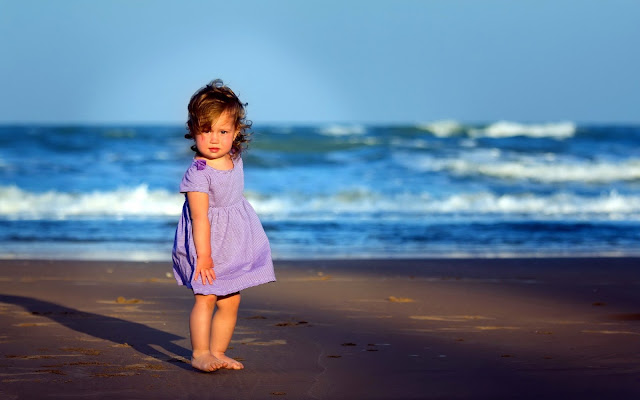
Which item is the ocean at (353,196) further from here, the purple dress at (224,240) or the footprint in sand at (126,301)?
the footprint in sand at (126,301)

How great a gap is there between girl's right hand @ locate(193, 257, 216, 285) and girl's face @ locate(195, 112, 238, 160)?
45 cm

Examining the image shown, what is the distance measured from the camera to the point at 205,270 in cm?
386

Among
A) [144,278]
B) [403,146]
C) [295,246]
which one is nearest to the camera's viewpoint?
[144,278]

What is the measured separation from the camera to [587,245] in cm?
1007

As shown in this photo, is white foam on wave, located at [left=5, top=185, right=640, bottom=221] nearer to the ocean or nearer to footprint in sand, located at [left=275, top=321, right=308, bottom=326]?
the ocean

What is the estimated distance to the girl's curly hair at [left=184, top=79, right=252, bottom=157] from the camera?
12.8ft

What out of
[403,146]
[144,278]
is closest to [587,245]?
[144,278]

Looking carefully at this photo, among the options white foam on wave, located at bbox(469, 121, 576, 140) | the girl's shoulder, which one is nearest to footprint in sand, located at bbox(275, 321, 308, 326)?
the girl's shoulder

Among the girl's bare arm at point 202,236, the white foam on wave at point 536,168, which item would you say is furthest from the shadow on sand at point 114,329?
the white foam on wave at point 536,168

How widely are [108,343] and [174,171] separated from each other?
18.3 metres

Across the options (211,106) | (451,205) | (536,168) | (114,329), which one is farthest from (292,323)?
(536,168)

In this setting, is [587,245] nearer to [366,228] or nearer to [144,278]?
[366,228]

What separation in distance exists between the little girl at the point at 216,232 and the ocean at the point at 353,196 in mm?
368

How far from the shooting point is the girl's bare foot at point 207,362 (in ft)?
12.6
